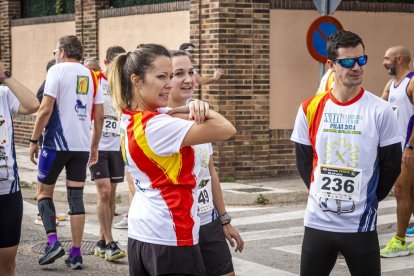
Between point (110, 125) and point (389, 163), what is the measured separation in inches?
187

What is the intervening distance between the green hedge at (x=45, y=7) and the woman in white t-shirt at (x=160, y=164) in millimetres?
16020

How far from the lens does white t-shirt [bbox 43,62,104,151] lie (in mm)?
8188

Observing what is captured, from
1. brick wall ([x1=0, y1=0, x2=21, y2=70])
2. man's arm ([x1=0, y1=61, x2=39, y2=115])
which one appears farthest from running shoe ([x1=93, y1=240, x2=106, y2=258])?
brick wall ([x1=0, y1=0, x2=21, y2=70])

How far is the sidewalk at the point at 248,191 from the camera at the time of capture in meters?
12.4

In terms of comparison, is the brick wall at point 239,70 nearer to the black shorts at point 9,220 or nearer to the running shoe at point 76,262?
the running shoe at point 76,262

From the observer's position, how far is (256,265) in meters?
8.19

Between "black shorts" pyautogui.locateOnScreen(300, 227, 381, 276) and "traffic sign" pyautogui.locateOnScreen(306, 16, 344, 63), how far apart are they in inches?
297

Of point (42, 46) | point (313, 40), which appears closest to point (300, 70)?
point (313, 40)

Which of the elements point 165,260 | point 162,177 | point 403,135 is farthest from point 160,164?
point 403,135

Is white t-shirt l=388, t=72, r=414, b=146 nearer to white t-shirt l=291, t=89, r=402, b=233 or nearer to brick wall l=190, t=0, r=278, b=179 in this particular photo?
white t-shirt l=291, t=89, r=402, b=233

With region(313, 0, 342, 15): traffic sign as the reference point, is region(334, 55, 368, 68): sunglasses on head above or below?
below

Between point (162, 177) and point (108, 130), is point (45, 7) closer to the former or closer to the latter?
point (108, 130)

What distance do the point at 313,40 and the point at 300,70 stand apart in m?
2.25

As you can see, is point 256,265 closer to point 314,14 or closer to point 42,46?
point 314,14
